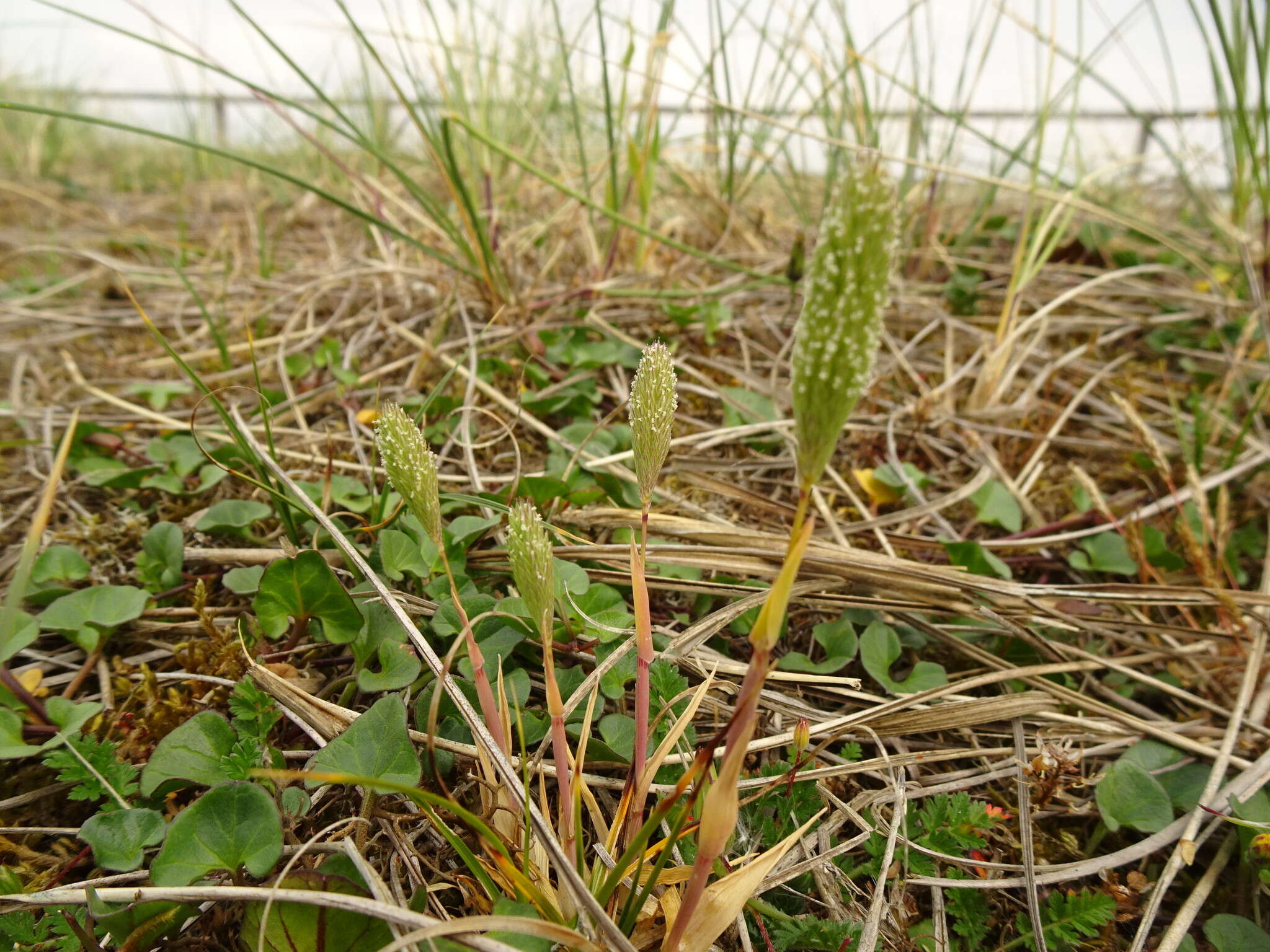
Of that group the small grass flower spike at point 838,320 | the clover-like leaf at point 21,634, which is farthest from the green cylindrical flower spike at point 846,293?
the clover-like leaf at point 21,634

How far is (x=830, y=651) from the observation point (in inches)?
53.5

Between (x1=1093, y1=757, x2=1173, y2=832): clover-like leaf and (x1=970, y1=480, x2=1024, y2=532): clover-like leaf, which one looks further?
(x1=970, y1=480, x2=1024, y2=532): clover-like leaf

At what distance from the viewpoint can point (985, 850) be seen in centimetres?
116

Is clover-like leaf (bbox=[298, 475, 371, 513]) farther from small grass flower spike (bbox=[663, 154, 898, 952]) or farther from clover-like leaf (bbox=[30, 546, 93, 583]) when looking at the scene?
small grass flower spike (bbox=[663, 154, 898, 952])

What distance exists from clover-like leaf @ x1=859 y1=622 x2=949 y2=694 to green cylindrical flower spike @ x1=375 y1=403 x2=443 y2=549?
0.88m

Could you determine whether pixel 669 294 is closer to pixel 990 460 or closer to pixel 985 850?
pixel 990 460

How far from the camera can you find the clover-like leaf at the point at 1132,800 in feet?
3.88

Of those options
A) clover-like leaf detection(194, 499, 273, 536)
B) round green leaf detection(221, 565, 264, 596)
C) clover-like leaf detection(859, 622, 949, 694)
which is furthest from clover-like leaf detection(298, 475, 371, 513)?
clover-like leaf detection(859, 622, 949, 694)

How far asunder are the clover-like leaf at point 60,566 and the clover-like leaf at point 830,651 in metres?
1.39

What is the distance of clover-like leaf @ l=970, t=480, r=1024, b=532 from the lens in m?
1.75

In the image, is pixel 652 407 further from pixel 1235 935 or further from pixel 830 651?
pixel 1235 935

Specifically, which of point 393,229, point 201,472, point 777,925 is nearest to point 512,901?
point 777,925

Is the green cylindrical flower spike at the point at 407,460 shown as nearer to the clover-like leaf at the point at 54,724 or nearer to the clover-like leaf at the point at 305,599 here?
the clover-like leaf at the point at 305,599

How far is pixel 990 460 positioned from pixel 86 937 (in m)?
2.09
